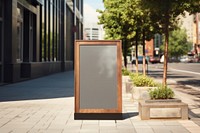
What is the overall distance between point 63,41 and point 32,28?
47.7ft

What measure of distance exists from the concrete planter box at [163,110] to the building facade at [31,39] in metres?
13.7

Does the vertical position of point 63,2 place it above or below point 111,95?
above

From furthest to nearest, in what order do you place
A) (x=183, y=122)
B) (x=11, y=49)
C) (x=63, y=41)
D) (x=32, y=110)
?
(x=63, y=41) → (x=11, y=49) → (x=32, y=110) → (x=183, y=122)

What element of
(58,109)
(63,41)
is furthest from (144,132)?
(63,41)

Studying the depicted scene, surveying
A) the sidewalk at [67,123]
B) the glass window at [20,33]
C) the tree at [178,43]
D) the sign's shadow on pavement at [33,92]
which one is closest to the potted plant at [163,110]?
the sidewalk at [67,123]

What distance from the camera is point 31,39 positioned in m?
28.0

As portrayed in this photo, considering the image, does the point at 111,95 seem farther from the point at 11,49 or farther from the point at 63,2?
the point at 63,2

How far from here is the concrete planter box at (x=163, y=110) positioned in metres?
9.34

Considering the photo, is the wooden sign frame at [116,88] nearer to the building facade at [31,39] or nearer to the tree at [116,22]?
the building facade at [31,39]

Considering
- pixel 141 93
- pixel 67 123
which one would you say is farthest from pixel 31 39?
pixel 67 123

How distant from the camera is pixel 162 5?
39.0 feet

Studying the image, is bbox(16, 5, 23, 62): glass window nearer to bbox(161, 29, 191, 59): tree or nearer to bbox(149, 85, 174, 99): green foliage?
bbox(149, 85, 174, 99): green foliage

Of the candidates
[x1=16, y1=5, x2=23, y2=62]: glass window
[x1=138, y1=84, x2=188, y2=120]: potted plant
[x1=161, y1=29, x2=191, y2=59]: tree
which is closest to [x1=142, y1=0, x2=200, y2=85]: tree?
[x1=138, y1=84, x2=188, y2=120]: potted plant

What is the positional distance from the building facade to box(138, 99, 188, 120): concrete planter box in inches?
539
